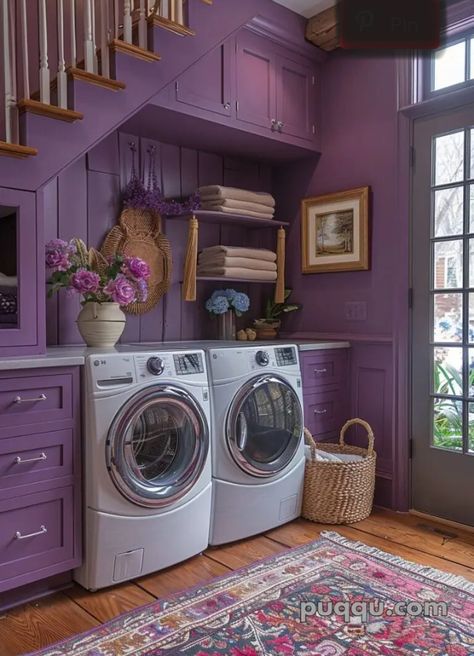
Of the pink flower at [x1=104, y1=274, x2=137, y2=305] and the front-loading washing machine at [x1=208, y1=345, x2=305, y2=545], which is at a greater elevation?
the pink flower at [x1=104, y1=274, x2=137, y2=305]

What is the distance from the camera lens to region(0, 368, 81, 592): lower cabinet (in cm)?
197

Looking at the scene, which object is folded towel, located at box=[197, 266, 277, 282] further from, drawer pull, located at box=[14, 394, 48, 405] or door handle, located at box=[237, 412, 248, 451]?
drawer pull, located at box=[14, 394, 48, 405]

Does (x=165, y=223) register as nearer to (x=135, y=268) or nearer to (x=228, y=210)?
(x=228, y=210)

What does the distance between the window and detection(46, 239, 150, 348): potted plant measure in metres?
1.88

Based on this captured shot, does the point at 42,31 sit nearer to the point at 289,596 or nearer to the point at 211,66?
the point at 211,66

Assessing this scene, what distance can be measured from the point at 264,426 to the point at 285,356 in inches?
15.0

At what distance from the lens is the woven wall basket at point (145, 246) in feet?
9.86

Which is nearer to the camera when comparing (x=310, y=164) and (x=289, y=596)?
(x=289, y=596)

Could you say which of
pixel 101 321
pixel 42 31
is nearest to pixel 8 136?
pixel 42 31

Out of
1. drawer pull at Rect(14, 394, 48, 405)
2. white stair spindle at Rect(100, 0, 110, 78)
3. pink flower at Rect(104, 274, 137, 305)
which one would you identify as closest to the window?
white stair spindle at Rect(100, 0, 110, 78)

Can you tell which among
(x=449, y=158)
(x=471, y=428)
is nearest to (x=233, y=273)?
(x=449, y=158)

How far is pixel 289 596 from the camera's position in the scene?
211cm

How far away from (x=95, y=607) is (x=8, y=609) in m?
0.32

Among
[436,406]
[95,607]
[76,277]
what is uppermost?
[76,277]
